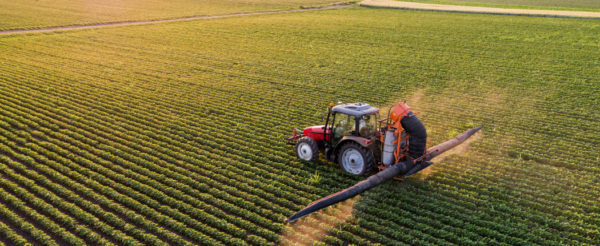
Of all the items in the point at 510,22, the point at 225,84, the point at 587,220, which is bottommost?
the point at 587,220

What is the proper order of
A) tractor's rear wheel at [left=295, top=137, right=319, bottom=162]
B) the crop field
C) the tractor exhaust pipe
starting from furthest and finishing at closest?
tractor's rear wheel at [left=295, top=137, right=319, bottom=162] → the crop field → the tractor exhaust pipe

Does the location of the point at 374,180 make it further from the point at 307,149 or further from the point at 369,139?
the point at 307,149

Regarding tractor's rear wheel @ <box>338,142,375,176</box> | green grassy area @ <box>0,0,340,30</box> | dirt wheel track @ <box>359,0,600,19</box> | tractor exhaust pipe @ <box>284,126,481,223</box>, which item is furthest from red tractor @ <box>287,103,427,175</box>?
dirt wheel track @ <box>359,0,600,19</box>

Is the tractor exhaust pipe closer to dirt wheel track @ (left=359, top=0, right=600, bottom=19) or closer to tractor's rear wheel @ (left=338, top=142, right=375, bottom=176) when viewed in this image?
tractor's rear wheel @ (left=338, top=142, right=375, bottom=176)

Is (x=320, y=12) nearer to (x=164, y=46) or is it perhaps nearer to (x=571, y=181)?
(x=164, y=46)

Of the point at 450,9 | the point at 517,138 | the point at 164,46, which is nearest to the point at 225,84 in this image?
the point at 164,46

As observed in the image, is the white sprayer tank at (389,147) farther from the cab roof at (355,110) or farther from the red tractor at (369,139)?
the cab roof at (355,110)

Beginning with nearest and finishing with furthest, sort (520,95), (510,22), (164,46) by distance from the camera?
(520,95)
(164,46)
(510,22)

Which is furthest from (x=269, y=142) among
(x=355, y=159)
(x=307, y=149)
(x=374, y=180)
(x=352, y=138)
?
(x=374, y=180)
